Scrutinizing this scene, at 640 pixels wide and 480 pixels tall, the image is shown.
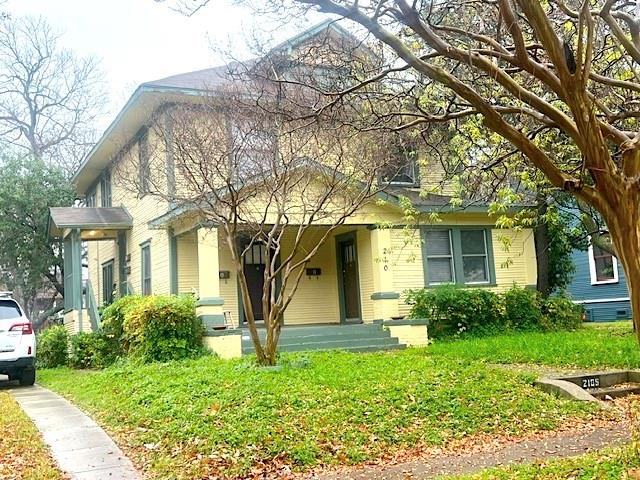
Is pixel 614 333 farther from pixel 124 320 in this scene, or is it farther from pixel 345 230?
pixel 124 320

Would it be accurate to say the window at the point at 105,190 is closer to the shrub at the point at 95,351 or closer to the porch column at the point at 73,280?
the porch column at the point at 73,280

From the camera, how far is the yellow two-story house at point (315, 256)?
606 inches

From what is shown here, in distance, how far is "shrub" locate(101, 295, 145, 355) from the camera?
14.6 metres

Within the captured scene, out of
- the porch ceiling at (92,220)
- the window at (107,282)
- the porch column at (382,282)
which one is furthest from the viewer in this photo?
the window at (107,282)

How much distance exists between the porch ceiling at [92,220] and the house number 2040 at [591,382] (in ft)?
43.8

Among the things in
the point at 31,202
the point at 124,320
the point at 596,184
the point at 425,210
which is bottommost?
the point at 124,320

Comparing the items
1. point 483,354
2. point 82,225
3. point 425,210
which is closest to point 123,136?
point 82,225

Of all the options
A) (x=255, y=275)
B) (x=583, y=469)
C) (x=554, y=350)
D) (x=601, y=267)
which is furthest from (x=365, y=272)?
(x=583, y=469)

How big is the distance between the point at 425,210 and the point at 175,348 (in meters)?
7.24

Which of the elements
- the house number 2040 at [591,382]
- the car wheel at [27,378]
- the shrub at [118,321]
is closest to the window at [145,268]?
the shrub at [118,321]

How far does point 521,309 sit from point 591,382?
26.4ft

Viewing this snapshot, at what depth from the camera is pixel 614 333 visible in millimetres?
14992

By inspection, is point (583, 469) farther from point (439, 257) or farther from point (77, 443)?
point (439, 257)

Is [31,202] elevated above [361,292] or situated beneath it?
elevated above
